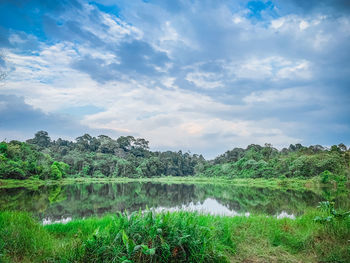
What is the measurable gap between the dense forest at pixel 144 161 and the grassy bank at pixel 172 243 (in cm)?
2810

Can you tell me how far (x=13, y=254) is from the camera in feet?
9.84

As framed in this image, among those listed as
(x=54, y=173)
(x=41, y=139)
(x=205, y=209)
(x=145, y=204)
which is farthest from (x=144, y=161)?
(x=205, y=209)

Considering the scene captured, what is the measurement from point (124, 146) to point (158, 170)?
18.1m

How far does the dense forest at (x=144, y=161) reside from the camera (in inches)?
1172

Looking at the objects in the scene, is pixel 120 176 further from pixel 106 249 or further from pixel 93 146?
pixel 106 249

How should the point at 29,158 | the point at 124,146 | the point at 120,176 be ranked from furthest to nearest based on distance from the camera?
the point at 124,146 → the point at 120,176 → the point at 29,158

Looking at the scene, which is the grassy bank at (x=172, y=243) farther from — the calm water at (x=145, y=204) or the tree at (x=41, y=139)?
the tree at (x=41, y=139)

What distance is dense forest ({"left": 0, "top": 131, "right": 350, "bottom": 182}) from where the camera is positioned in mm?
29781

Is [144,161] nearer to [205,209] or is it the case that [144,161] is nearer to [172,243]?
[205,209]

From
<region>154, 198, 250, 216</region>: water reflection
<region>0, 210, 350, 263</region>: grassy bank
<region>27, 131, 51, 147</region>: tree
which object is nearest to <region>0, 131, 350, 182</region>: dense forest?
<region>27, 131, 51, 147</region>: tree

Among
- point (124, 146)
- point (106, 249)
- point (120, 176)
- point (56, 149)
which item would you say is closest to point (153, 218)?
point (106, 249)

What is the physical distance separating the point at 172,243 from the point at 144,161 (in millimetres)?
56077

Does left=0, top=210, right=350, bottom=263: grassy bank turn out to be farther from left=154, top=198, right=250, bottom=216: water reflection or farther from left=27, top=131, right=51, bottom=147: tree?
left=27, top=131, right=51, bottom=147: tree

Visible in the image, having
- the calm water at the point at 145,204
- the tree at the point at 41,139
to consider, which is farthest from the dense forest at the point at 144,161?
the calm water at the point at 145,204
